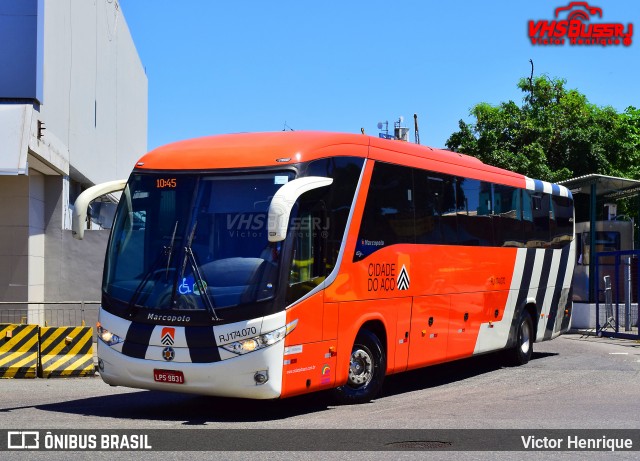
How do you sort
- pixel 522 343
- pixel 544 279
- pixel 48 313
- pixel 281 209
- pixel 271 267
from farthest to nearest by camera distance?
1. pixel 48 313
2. pixel 544 279
3. pixel 522 343
4. pixel 271 267
5. pixel 281 209

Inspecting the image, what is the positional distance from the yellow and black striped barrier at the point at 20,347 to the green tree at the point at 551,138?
1156 inches

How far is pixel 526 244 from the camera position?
712 inches

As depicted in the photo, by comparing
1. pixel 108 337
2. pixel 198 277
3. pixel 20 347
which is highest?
pixel 198 277

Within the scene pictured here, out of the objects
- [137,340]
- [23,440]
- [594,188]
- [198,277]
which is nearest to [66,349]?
[137,340]

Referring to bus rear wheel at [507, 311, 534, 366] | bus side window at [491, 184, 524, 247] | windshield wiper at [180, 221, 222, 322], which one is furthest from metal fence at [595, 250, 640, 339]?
windshield wiper at [180, 221, 222, 322]

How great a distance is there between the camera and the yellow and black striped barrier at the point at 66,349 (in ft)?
52.5

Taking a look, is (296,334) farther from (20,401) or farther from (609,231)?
(609,231)

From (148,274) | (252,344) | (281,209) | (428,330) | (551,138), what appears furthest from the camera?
(551,138)

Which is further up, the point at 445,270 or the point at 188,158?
the point at 188,158

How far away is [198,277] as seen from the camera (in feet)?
35.2

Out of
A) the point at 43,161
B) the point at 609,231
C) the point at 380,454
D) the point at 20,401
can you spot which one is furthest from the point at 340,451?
the point at 609,231

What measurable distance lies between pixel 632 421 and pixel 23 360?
10.0m

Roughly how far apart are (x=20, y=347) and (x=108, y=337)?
5.63 m

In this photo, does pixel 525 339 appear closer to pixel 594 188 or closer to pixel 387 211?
pixel 387 211
